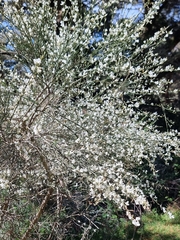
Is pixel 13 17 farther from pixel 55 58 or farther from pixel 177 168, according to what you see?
pixel 177 168

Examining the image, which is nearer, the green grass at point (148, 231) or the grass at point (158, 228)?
the green grass at point (148, 231)

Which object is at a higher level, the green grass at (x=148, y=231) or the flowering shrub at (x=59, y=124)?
the flowering shrub at (x=59, y=124)

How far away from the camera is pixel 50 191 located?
2.68 metres

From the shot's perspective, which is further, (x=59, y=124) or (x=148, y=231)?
(x=148, y=231)

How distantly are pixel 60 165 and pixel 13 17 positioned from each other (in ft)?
4.26

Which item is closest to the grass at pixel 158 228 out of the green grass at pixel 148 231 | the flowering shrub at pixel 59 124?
the green grass at pixel 148 231

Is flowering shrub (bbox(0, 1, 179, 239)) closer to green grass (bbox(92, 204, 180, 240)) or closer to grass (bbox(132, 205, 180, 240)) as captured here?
green grass (bbox(92, 204, 180, 240))

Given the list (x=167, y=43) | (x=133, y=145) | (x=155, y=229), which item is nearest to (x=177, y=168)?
(x=155, y=229)

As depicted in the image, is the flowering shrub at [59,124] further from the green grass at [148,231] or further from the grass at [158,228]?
the grass at [158,228]

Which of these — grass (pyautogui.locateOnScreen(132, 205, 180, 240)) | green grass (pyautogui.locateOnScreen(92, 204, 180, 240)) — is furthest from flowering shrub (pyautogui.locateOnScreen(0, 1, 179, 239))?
grass (pyautogui.locateOnScreen(132, 205, 180, 240))

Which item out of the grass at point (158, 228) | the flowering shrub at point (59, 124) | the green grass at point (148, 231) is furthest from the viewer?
the grass at point (158, 228)

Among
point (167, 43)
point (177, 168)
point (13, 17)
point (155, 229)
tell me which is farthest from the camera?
point (167, 43)

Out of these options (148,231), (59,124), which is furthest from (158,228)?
(59,124)

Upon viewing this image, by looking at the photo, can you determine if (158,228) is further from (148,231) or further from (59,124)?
(59,124)
